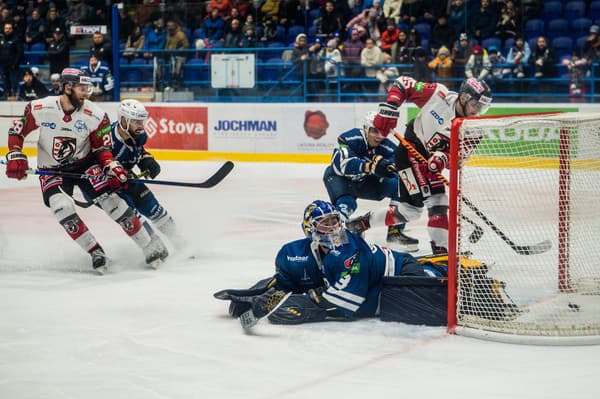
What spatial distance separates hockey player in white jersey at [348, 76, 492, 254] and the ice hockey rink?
93 cm

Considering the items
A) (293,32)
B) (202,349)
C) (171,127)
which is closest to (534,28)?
(293,32)

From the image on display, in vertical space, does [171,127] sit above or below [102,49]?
below

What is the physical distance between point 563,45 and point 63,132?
304 inches

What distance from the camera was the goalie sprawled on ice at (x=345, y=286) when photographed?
3.94m

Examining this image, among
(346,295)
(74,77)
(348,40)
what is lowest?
(346,295)

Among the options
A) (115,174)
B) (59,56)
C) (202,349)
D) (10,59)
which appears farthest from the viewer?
(10,59)

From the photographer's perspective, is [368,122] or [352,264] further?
[368,122]

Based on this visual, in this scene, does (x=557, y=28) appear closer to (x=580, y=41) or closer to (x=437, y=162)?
(x=580, y=41)

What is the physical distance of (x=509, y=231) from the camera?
17.6 ft

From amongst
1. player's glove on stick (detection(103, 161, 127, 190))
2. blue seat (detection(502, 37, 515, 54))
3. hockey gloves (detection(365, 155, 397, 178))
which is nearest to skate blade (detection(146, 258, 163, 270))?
player's glove on stick (detection(103, 161, 127, 190))

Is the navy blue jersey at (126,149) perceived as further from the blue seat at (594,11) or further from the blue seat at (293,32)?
the blue seat at (594,11)

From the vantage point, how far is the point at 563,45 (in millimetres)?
11555

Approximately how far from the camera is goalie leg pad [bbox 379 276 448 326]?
160 inches

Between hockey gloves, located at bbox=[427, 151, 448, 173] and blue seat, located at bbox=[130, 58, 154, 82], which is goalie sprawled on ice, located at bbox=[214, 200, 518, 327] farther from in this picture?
blue seat, located at bbox=[130, 58, 154, 82]
